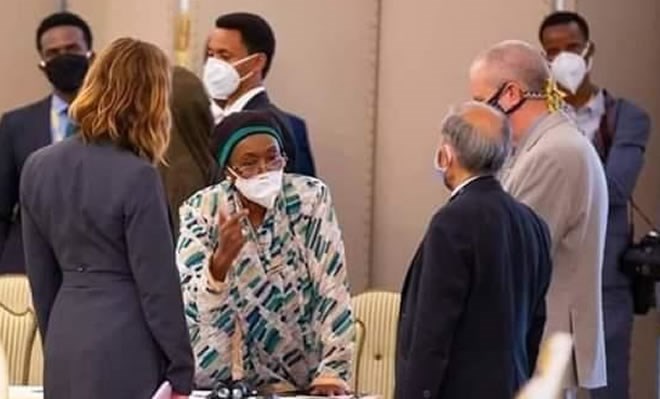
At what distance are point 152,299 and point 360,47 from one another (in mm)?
3128

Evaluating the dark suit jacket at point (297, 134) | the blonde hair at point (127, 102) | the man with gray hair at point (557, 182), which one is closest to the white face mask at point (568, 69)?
the dark suit jacket at point (297, 134)

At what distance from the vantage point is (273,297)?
3670mm

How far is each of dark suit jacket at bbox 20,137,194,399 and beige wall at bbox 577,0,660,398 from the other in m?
3.14

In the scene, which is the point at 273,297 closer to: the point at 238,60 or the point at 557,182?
the point at 557,182

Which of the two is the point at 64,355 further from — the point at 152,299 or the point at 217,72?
the point at 217,72

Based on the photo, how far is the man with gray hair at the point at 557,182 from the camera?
3982 millimetres

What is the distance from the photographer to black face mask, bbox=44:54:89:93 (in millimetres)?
5195

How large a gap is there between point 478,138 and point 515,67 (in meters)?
0.49

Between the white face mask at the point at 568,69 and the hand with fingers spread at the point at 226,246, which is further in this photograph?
the white face mask at the point at 568,69

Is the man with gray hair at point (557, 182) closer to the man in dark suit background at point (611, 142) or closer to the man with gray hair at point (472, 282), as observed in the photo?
the man with gray hair at point (472, 282)

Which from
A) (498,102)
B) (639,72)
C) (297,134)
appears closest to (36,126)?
(297,134)

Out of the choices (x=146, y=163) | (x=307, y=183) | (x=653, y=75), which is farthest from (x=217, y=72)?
(x=653, y=75)

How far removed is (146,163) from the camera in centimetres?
342

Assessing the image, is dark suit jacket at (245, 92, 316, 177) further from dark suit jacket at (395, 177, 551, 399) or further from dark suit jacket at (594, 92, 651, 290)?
dark suit jacket at (594, 92, 651, 290)
